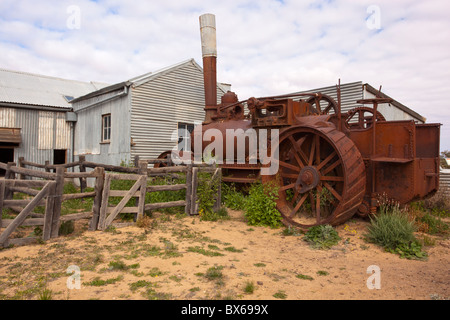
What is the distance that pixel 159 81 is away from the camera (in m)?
13.5

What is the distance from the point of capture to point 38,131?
1568cm

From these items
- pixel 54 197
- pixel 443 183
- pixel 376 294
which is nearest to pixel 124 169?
pixel 54 197

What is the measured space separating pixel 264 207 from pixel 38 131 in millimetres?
13289

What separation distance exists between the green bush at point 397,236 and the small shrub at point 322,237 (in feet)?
2.07

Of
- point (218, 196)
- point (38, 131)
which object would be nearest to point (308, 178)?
point (218, 196)

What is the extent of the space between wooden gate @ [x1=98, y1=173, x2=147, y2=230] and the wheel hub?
3.49 m

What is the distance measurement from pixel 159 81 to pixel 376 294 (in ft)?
38.7

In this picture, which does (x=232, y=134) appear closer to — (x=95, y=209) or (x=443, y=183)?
(x=95, y=209)

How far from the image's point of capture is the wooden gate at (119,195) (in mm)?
6477

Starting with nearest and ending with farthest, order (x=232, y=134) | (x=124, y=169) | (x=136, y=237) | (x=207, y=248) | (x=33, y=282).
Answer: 1. (x=33, y=282)
2. (x=207, y=248)
3. (x=136, y=237)
4. (x=124, y=169)
5. (x=232, y=134)

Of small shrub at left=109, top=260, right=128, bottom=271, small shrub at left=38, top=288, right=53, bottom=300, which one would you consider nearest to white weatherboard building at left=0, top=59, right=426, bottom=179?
small shrub at left=109, top=260, right=128, bottom=271

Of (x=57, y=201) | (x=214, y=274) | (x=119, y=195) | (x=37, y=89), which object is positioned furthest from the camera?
(x=37, y=89)

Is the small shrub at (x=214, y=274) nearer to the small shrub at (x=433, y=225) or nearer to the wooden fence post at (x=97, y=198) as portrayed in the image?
the wooden fence post at (x=97, y=198)

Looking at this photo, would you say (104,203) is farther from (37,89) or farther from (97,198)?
(37,89)
